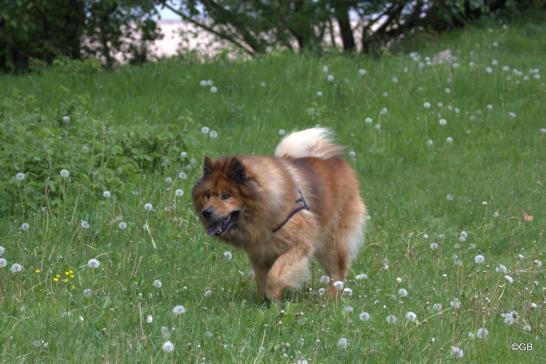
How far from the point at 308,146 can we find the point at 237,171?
121cm

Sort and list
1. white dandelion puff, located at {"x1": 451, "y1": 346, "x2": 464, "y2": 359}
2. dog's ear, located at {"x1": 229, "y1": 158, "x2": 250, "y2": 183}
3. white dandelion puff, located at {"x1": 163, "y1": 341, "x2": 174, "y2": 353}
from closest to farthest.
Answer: white dandelion puff, located at {"x1": 163, "y1": 341, "x2": 174, "y2": 353} → white dandelion puff, located at {"x1": 451, "y1": 346, "x2": 464, "y2": 359} → dog's ear, located at {"x1": 229, "y1": 158, "x2": 250, "y2": 183}

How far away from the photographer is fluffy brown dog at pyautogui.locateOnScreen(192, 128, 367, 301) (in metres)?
5.65

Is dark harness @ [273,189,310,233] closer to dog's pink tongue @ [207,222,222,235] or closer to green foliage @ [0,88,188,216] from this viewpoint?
dog's pink tongue @ [207,222,222,235]

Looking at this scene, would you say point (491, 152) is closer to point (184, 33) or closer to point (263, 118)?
point (263, 118)

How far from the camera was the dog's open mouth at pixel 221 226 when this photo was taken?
5.63 meters

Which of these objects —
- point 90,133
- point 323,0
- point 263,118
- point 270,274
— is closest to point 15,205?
point 90,133

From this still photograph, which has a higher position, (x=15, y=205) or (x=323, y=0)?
(x=323, y=0)

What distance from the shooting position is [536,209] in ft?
27.8

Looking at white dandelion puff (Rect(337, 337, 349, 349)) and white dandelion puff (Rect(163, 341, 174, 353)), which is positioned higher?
white dandelion puff (Rect(163, 341, 174, 353))

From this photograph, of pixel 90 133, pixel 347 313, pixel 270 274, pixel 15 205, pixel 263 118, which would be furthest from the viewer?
pixel 263 118

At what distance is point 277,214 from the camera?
580 centimetres

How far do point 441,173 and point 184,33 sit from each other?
22.9ft

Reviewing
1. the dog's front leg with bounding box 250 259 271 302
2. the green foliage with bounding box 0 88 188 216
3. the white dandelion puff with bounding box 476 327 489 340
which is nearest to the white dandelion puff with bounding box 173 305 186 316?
the dog's front leg with bounding box 250 259 271 302

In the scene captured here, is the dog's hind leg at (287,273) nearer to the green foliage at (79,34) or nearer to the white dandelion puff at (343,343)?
the white dandelion puff at (343,343)
